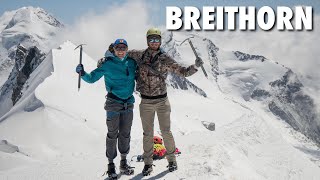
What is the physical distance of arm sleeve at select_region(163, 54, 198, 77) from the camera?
32.2 ft

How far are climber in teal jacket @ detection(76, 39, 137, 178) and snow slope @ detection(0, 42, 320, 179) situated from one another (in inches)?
46.8

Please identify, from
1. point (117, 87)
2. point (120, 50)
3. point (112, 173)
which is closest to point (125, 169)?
point (112, 173)

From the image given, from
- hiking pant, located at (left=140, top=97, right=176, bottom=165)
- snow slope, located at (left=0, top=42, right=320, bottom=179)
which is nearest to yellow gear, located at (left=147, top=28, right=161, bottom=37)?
hiking pant, located at (left=140, top=97, right=176, bottom=165)

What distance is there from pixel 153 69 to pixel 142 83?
1.51ft

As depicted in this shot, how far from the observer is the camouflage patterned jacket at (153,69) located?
985 centimetres

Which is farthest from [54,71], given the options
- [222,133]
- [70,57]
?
[222,133]

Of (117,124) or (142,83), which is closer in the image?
(117,124)

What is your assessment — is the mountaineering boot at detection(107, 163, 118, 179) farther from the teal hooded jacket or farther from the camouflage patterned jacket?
the camouflage patterned jacket

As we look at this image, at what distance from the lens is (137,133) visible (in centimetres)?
2894

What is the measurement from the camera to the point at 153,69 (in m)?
9.84

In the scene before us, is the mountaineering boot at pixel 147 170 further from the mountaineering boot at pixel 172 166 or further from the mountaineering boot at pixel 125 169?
the mountaineering boot at pixel 172 166

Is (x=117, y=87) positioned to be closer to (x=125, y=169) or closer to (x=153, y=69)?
(x=153, y=69)

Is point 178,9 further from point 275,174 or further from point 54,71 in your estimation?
point 54,71

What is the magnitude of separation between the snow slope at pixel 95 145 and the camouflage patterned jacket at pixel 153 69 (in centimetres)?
223
